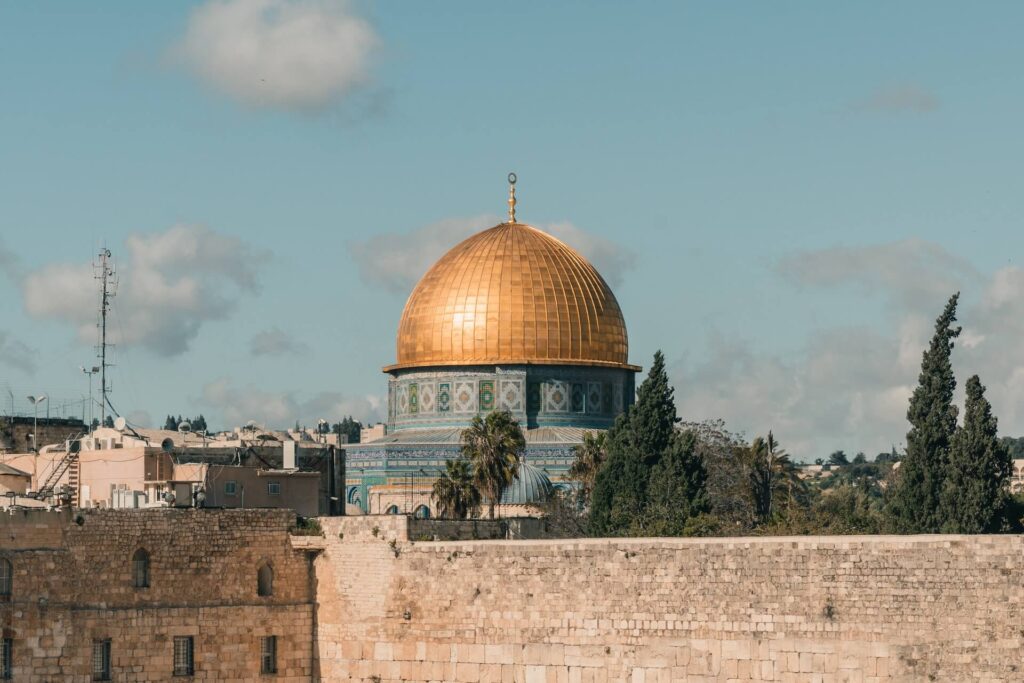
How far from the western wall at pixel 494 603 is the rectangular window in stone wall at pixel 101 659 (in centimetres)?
10

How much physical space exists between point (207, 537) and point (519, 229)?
22496 millimetres

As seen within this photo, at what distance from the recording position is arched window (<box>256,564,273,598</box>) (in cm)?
2945

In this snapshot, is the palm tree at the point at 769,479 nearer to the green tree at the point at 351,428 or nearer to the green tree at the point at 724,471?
the green tree at the point at 724,471

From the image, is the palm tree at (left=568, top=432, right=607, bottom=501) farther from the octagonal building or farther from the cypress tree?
the octagonal building

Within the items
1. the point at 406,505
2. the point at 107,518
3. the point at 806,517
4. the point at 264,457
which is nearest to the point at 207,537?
the point at 107,518

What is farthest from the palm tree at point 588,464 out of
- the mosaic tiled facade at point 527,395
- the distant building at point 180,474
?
the mosaic tiled facade at point 527,395

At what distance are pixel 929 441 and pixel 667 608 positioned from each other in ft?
21.8

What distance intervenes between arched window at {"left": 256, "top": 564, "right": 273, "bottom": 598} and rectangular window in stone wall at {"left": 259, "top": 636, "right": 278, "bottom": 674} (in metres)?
0.61

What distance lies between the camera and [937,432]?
102 ft

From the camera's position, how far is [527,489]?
45281 millimetres

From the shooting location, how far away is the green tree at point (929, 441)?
30.6 metres

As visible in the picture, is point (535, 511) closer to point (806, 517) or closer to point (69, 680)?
point (806, 517)

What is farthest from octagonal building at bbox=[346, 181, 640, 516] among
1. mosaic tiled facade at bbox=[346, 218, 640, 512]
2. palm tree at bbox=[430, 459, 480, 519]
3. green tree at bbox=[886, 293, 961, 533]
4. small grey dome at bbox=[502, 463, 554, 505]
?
green tree at bbox=[886, 293, 961, 533]

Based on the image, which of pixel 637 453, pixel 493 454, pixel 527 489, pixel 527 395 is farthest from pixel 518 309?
pixel 637 453
